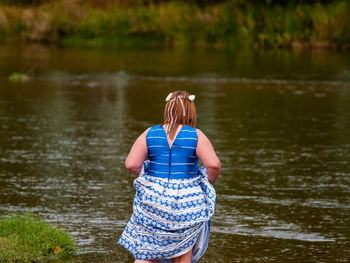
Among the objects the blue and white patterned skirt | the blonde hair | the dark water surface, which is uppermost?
the blonde hair

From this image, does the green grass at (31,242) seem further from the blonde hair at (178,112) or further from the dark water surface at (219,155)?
the blonde hair at (178,112)

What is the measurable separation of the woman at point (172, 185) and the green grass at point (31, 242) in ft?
4.63

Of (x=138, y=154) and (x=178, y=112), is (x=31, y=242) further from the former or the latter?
(x=178, y=112)

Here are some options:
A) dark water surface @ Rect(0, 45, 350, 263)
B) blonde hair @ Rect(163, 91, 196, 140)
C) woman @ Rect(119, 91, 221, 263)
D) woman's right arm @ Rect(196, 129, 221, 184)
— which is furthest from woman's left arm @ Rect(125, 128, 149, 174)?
dark water surface @ Rect(0, 45, 350, 263)

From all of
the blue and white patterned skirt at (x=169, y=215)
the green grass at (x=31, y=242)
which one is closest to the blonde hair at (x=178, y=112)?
the blue and white patterned skirt at (x=169, y=215)

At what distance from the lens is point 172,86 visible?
2364 centimetres

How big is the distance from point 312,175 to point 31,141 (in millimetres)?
4819

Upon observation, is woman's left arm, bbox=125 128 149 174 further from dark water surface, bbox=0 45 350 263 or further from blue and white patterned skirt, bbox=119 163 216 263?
dark water surface, bbox=0 45 350 263

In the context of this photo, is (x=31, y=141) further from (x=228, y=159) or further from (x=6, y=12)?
(x=6, y=12)

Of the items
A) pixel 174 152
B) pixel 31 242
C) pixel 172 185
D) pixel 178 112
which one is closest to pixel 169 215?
pixel 172 185

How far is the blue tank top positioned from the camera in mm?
Answer: 5070

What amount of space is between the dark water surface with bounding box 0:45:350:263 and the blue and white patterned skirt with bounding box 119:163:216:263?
153 cm

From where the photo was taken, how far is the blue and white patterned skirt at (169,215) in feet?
16.7

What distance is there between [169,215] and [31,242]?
5.92ft
